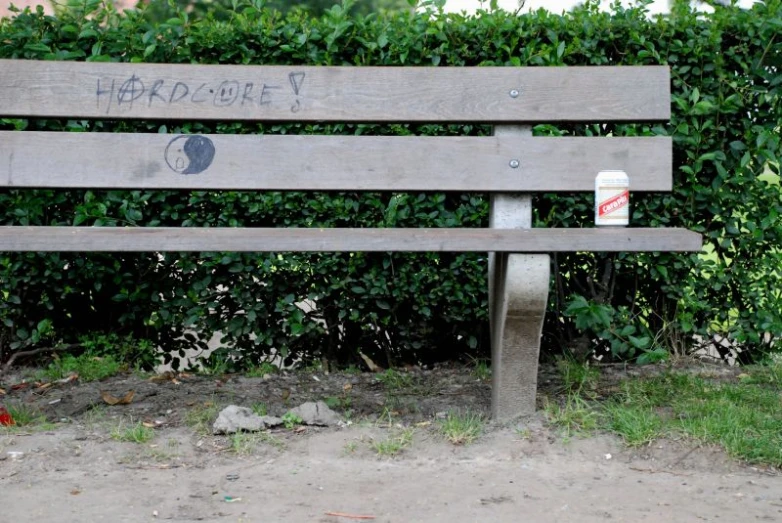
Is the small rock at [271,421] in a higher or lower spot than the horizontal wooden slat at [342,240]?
lower

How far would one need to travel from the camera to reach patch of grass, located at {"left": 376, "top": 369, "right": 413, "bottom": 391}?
3.93m

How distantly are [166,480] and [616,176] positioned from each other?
1.67 metres

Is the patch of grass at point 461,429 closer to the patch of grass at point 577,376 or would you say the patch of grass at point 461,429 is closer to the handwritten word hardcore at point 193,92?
the patch of grass at point 577,376

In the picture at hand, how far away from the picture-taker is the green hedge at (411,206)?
3973 mm

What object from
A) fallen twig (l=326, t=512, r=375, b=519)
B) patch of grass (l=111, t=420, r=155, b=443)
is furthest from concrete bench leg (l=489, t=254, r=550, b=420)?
patch of grass (l=111, t=420, r=155, b=443)

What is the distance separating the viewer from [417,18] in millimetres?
3998

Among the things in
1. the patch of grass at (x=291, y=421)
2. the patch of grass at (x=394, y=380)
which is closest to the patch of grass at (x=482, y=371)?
the patch of grass at (x=394, y=380)

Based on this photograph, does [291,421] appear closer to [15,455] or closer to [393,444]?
[393,444]

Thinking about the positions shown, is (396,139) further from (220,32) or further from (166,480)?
(166,480)

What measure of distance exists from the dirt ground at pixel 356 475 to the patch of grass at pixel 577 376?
15.9 inches

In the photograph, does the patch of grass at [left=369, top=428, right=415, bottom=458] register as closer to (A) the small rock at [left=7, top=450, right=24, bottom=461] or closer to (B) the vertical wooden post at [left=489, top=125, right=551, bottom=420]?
(B) the vertical wooden post at [left=489, top=125, right=551, bottom=420]

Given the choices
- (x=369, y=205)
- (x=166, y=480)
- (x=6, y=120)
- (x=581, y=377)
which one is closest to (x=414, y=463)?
(x=166, y=480)

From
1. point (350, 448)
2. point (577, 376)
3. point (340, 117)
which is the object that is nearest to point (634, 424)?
point (577, 376)

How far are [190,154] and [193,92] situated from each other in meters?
0.22
